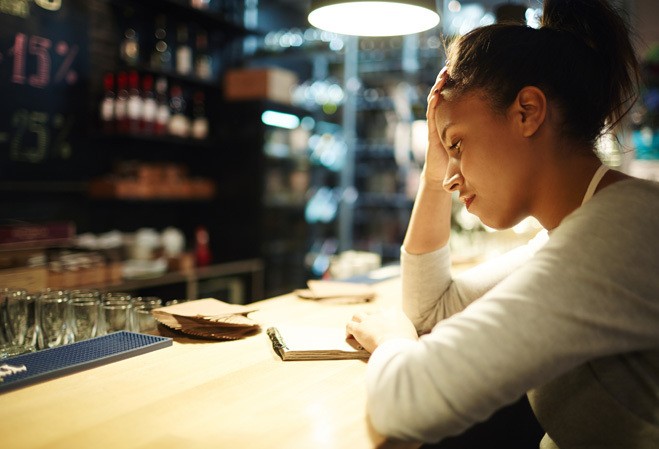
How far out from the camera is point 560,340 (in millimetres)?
898

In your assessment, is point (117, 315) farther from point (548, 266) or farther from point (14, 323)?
point (548, 266)

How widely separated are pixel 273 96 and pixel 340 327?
3.99m

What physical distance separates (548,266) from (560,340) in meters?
0.12

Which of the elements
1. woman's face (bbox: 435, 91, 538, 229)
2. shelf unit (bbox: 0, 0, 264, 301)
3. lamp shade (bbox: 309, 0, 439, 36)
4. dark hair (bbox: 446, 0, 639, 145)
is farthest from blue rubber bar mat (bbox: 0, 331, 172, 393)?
Result: shelf unit (bbox: 0, 0, 264, 301)

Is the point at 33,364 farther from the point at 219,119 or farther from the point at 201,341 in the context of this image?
the point at 219,119

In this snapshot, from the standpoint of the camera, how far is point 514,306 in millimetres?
918

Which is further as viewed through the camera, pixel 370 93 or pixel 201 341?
pixel 370 93

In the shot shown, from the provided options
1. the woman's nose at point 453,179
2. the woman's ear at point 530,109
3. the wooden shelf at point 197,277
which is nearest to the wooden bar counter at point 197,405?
the woman's nose at point 453,179

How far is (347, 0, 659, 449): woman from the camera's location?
91 centimetres

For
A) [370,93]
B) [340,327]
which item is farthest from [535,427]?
[370,93]

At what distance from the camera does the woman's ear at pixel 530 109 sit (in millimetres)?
1129

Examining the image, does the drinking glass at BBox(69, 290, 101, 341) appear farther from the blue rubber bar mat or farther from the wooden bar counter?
the wooden bar counter

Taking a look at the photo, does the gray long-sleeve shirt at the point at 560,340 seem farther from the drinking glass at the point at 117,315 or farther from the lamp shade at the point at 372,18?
the lamp shade at the point at 372,18

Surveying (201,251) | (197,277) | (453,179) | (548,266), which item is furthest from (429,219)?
(201,251)
